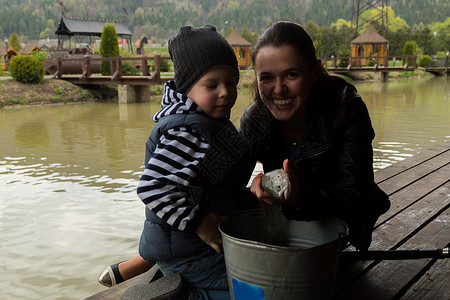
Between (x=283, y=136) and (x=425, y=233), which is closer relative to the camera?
(x=283, y=136)

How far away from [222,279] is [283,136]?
598 mm

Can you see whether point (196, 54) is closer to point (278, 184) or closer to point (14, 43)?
point (278, 184)

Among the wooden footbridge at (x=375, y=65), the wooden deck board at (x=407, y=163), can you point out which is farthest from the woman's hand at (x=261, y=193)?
the wooden footbridge at (x=375, y=65)

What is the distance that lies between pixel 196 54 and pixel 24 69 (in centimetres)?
1829

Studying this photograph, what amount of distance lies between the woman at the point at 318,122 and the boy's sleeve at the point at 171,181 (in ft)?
1.20

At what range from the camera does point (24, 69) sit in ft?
59.5

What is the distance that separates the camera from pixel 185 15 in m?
112

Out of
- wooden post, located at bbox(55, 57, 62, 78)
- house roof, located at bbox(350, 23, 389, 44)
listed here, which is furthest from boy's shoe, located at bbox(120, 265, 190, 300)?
house roof, located at bbox(350, 23, 389, 44)

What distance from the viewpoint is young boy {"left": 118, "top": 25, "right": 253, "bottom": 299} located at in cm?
159

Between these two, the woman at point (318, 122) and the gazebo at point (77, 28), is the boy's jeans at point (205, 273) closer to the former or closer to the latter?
the woman at point (318, 122)

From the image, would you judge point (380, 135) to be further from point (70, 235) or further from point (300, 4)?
point (300, 4)

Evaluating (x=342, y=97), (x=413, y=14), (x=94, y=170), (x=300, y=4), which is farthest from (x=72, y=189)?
(x=300, y=4)

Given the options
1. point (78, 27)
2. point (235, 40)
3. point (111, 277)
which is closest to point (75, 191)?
point (111, 277)

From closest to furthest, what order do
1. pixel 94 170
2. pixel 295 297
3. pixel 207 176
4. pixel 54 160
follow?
pixel 295 297 → pixel 207 176 → pixel 94 170 → pixel 54 160
